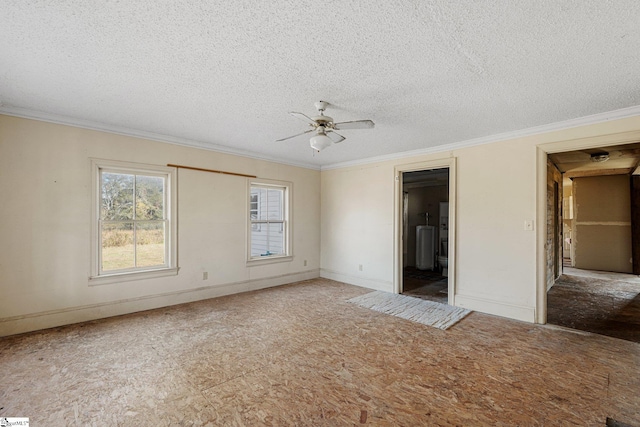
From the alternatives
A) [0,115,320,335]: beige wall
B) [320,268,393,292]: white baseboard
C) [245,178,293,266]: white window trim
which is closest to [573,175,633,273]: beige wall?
[320,268,393,292]: white baseboard

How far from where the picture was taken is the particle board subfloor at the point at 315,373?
1.98m

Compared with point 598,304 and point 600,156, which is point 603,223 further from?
point 598,304

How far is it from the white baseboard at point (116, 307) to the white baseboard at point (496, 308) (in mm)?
3450

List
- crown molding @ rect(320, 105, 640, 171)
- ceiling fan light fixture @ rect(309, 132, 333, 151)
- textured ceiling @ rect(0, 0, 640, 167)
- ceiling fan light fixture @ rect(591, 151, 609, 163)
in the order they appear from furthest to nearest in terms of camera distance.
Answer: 1. ceiling fan light fixture @ rect(591, 151, 609, 163)
2. crown molding @ rect(320, 105, 640, 171)
3. ceiling fan light fixture @ rect(309, 132, 333, 151)
4. textured ceiling @ rect(0, 0, 640, 167)

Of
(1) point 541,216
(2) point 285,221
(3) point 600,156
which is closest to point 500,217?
(1) point 541,216

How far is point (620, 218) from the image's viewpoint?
7.00 m

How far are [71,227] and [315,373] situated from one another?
3533mm

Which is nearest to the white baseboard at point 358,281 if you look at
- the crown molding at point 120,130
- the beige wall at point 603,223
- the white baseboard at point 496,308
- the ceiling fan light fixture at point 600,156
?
the white baseboard at point 496,308

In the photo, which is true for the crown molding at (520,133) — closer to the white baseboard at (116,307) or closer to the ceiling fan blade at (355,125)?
the ceiling fan blade at (355,125)

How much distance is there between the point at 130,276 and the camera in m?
3.98

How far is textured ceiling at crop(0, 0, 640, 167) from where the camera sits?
1.68 meters

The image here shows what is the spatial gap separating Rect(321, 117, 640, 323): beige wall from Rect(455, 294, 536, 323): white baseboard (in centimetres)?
1

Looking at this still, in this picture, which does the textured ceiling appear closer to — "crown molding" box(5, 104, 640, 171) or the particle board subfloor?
"crown molding" box(5, 104, 640, 171)

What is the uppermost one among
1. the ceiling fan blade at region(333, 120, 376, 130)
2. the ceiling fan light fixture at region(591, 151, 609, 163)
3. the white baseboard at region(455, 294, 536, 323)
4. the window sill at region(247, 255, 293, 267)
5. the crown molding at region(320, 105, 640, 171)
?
the crown molding at region(320, 105, 640, 171)
